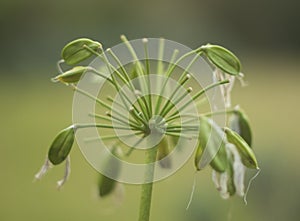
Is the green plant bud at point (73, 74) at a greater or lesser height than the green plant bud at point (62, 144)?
greater

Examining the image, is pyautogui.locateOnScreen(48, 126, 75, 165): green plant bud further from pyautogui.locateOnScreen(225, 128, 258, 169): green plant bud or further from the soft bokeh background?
the soft bokeh background

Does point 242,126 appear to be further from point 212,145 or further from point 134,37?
point 134,37

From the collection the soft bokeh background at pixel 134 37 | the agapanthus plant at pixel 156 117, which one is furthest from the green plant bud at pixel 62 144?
the soft bokeh background at pixel 134 37

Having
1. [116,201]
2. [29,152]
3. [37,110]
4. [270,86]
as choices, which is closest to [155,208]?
[29,152]

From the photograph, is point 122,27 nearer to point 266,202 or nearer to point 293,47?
point 293,47

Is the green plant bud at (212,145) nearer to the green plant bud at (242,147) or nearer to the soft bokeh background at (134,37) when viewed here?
the green plant bud at (242,147)

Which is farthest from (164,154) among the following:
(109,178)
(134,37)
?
(134,37)
